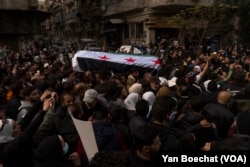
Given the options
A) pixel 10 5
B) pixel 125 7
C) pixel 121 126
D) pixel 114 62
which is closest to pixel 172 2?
pixel 125 7

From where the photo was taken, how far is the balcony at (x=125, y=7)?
90.5 ft

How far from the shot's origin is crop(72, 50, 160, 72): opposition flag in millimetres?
8617

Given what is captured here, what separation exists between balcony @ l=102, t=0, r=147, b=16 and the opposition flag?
1890cm

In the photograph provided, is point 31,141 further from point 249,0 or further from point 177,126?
point 249,0

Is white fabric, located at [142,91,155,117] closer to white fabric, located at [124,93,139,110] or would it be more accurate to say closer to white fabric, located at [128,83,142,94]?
white fabric, located at [124,93,139,110]

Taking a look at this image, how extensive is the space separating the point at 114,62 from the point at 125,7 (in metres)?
22.7

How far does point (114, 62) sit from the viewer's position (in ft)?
29.0

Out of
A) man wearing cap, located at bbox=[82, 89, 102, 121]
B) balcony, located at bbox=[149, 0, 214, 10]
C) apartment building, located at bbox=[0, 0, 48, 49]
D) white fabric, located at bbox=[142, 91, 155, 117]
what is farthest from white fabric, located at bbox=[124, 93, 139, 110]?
apartment building, located at bbox=[0, 0, 48, 49]

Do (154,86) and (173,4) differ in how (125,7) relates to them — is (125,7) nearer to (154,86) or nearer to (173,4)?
(173,4)

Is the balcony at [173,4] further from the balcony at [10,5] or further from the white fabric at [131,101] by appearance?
the white fabric at [131,101]

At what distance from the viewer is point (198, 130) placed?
3.54 metres

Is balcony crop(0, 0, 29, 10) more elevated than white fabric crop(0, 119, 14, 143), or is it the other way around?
balcony crop(0, 0, 29, 10)

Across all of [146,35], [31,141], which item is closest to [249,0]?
[146,35]

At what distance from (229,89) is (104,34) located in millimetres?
35170
